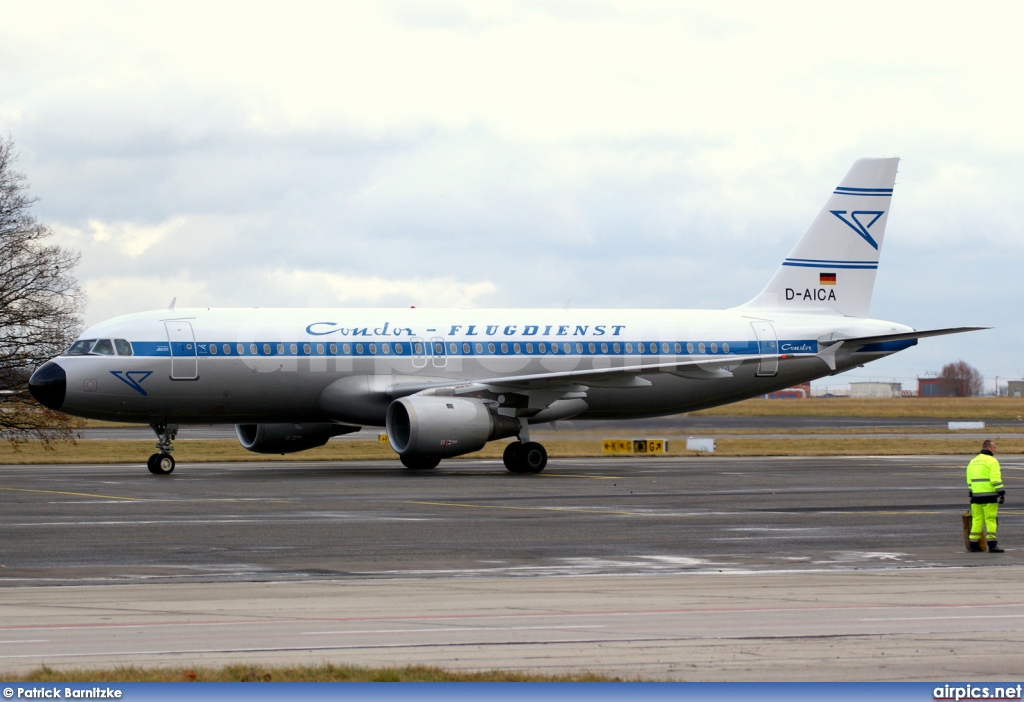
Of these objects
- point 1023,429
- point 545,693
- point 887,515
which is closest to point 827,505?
point 887,515

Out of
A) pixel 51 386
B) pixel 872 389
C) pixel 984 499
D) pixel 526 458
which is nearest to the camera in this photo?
pixel 984 499

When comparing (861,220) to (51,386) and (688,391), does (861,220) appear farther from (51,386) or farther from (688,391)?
(51,386)

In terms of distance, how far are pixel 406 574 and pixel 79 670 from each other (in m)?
6.05

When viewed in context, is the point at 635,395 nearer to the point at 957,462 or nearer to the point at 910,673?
the point at 957,462

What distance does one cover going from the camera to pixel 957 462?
122 ft

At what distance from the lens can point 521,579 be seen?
1431cm

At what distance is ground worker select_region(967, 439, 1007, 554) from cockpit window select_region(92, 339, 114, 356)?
20715 mm

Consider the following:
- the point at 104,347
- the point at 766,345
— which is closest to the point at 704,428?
the point at 766,345

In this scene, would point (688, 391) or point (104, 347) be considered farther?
point (688, 391)

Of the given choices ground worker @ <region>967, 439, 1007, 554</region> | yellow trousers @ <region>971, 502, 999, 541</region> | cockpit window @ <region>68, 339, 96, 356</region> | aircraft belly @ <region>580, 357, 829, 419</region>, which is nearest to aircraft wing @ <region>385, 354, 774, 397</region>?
aircraft belly @ <region>580, 357, 829, 419</region>

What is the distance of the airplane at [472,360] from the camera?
3145 cm

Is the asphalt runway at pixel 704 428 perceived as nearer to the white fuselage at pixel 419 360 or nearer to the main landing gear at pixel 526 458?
the white fuselage at pixel 419 360

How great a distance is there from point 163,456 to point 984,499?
2068 cm

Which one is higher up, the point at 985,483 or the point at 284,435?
the point at 284,435
